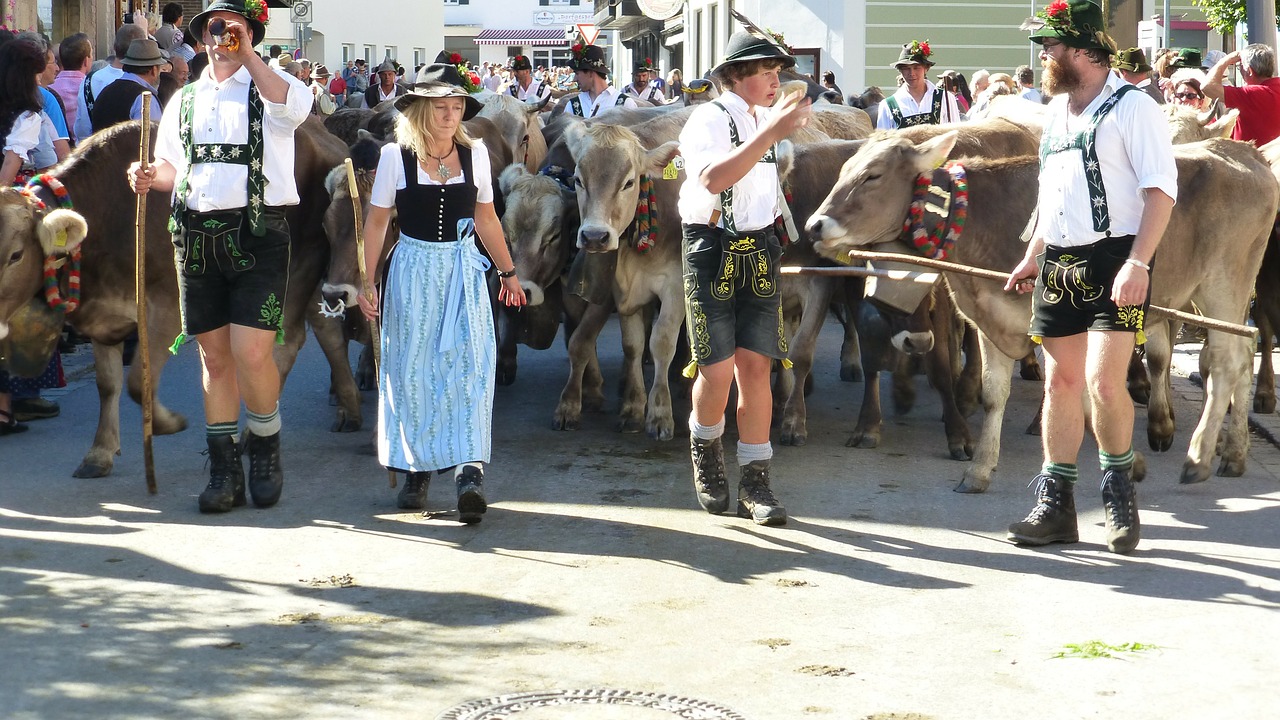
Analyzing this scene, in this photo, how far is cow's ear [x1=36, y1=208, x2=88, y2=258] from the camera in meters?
7.07

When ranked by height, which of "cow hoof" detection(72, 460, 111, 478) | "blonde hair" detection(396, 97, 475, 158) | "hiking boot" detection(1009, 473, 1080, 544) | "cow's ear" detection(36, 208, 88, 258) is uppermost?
"blonde hair" detection(396, 97, 475, 158)

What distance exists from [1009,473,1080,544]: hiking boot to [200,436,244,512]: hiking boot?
10.8 feet

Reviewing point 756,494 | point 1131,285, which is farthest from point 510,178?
point 1131,285

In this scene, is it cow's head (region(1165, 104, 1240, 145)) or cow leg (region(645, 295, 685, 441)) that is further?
cow's head (region(1165, 104, 1240, 145))

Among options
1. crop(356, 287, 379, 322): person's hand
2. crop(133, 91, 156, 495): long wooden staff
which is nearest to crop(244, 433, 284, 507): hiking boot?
crop(133, 91, 156, 495): long wooden staff

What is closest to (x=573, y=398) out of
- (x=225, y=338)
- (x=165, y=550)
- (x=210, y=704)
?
(x=225, y=338)

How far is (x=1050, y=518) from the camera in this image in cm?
611

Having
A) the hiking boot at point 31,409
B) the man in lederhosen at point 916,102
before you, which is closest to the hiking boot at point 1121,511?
the hiking boot at point 31,409

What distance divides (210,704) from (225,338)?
2.64 m

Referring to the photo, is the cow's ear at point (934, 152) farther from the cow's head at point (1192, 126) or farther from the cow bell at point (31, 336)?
the cow bell at point (31, 336)

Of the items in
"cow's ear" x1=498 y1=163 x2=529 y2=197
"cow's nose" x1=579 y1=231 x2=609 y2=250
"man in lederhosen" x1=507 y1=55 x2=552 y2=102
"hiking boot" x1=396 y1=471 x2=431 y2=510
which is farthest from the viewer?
"man in lederhosen" x1=507 y1=55 x2=552 y2=102

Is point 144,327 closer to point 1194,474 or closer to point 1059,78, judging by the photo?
point 1059,78

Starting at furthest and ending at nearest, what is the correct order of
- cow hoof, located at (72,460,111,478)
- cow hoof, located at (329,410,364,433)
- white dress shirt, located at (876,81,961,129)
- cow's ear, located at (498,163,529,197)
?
white dress shirt, located at (876,81,961,129)
cow's ear, located at (498,163,529,197)
cow hoof, located at (329,410,364,433)
cow hoof, located at (72,460,111,478)

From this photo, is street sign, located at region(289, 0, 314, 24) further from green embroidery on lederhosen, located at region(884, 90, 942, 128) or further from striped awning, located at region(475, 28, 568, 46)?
striped awning, located at region(475, 28, 568, 46)
